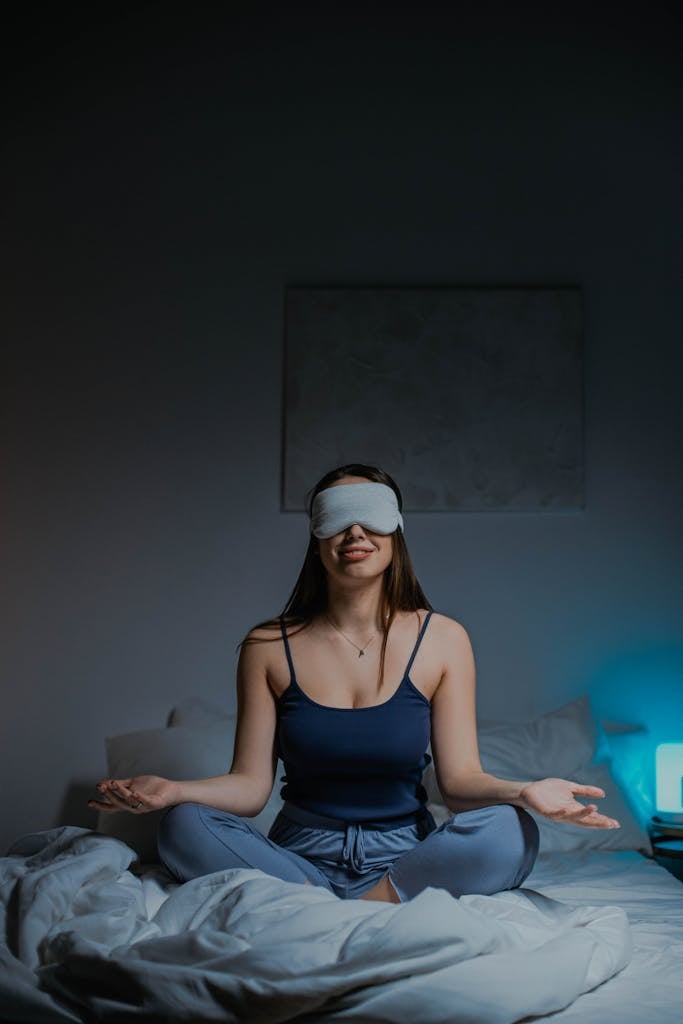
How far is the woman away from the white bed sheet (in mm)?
237

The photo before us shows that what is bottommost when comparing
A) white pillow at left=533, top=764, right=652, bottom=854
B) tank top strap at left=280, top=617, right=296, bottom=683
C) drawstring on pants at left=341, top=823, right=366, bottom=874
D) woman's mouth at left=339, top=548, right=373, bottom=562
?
white pillow at left=533, top=764, right=652, bottom=854

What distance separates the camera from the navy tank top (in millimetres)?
2164

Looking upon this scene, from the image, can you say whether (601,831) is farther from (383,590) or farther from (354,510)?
(354,510)

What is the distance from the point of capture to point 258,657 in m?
2.35

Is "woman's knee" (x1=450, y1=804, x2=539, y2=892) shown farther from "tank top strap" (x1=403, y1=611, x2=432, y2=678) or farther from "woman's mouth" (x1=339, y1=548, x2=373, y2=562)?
"woman's mouth" (x1=339, y1=548, x2=373, y2=562)

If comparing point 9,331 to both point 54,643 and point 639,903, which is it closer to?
point 54,643

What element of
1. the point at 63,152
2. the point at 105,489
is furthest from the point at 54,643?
the point at 63,152

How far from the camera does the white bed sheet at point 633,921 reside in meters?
1.56

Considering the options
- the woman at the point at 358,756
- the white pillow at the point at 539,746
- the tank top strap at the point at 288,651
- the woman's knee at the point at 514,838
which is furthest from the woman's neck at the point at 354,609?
the white pillow at the point at 539,746

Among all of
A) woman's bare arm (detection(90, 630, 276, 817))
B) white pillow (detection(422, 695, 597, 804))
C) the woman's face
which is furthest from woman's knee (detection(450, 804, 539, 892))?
white pillow (detection(422, 695, 597, 804))

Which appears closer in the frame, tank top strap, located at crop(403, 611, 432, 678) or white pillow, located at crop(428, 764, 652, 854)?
tank top strap, located at crop(403, 611, 432, 678)

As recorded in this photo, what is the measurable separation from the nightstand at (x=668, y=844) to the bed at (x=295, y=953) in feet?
3.12

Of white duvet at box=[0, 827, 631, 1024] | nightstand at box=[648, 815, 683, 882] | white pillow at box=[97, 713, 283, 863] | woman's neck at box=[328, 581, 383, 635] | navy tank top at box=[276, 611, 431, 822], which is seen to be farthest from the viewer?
nightstand at box=[648, 815, 683, 882]

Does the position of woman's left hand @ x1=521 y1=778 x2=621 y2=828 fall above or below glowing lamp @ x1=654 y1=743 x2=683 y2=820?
above
